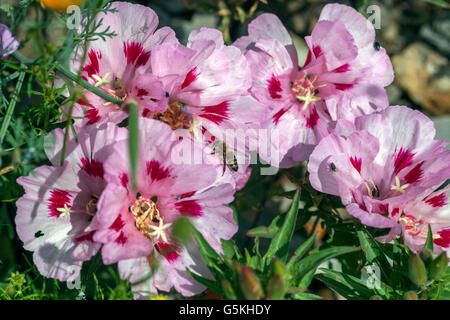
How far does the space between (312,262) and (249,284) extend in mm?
329

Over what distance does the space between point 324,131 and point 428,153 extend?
35 centimetres

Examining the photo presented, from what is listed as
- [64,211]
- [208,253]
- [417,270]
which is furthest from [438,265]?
[64,211]

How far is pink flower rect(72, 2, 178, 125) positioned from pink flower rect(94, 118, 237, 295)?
19 centimetres

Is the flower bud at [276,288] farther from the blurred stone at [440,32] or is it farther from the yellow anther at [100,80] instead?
the blurred stone at [440,32]

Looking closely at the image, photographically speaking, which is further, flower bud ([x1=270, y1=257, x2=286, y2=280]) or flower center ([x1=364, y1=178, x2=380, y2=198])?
flower center ([x1=364, y1=178, x2=380, y2=198])

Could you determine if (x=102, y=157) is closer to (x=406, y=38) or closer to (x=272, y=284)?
(x=272, y=284)

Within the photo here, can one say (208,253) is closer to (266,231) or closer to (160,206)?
(160,206)

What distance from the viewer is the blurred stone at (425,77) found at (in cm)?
314

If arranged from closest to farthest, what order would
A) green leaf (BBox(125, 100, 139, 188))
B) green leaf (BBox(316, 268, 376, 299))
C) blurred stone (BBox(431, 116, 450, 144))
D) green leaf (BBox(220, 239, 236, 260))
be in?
green leaf (BBox(125, 100, 139, 188)) < green leaf (BBox(316, 268, 376, 299)) < green leaf (BBox(220, 239, 236, 260)) < blurred stone (BBox(431, 116, 450, 144))

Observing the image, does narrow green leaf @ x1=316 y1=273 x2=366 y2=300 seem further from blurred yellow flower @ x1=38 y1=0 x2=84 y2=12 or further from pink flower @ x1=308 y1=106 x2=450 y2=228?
blurred yellow flower @ x1=38 y1=0 x2=84 y2=12

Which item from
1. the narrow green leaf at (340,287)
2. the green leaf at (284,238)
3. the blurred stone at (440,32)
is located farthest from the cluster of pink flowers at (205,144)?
the blurred stone at (440,32)

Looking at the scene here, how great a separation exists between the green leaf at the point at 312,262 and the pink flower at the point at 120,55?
0.66 meters

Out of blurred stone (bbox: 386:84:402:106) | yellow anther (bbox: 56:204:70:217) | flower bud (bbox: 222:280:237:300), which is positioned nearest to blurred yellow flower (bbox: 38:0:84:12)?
yellow anther (bbox: 56:204:70:217)

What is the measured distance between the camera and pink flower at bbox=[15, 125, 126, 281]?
55.4 inches
